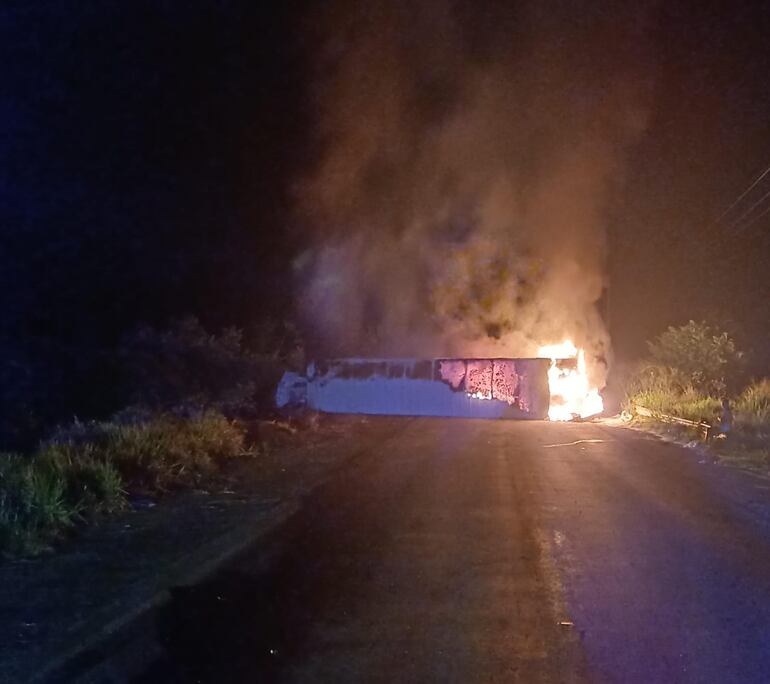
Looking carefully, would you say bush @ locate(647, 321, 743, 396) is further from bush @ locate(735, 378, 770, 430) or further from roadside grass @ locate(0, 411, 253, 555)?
roadside grass @ locate(0, 411, 253, 555)

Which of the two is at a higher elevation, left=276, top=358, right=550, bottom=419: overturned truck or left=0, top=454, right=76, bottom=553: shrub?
left=276, top=358, right=550, bottom=419: overturned truck

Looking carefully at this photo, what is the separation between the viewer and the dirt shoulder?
24.5 feet

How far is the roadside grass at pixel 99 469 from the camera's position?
1095 cm

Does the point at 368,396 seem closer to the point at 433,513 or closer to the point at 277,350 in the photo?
the point at 277,350

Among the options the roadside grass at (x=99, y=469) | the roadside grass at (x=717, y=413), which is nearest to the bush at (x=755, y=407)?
the roadside grass at (x=717, y=413)

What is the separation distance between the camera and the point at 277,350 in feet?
128

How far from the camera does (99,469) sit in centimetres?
1322

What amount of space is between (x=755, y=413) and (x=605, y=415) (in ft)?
42.6

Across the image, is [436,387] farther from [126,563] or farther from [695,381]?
[126,563]

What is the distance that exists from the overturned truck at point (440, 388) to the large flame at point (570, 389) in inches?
49.6

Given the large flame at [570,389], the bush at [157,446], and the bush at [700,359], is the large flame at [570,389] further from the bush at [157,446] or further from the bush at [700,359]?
the bush at [157,446]

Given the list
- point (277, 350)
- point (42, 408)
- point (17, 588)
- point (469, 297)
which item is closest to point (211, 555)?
point (17, 588)

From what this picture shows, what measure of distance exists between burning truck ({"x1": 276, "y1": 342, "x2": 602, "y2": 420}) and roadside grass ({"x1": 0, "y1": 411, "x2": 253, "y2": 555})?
51.0 feet

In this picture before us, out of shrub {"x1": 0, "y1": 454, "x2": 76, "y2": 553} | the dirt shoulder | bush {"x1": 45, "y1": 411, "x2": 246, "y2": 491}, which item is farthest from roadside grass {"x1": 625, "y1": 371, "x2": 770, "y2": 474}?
shrub {"x1": 0, "y1": 454, "x2": 76, "y2": 553}
